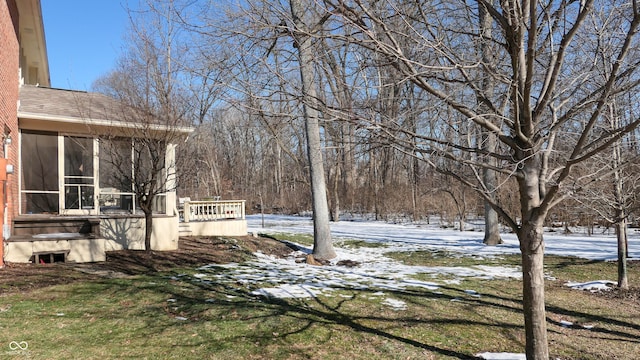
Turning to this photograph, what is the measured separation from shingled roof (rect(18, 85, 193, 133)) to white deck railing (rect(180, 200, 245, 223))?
456cm

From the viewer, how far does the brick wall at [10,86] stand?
8.12m

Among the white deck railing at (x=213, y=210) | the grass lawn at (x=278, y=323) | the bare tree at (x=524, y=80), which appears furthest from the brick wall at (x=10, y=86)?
the bare tree at (x=524, y=80)

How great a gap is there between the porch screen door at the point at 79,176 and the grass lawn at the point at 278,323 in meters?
4.23

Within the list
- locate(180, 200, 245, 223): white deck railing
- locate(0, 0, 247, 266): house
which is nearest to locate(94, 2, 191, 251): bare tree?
locate(0, 0, 247, 266): house

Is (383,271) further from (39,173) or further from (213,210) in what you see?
(39,173)

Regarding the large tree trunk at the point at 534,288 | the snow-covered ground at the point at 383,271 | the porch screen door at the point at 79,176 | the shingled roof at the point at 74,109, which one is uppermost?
the shingled roof at the point at 74,109

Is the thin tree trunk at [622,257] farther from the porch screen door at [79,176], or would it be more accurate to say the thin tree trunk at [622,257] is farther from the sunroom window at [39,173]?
the sunroom window at [39,173]

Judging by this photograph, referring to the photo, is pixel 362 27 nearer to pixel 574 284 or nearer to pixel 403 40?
pixel 403 40

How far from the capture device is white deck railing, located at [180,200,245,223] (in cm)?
1467

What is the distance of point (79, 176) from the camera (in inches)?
424

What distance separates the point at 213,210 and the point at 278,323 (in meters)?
10.7

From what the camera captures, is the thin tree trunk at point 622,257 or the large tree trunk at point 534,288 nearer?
the large tree trunk at point 534,288

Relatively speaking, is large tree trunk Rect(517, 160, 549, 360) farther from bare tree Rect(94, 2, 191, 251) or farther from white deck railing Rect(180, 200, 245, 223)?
white deck railing Rect(180, 200, 245, 223)

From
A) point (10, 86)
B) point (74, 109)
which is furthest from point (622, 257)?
point (10, 86)
